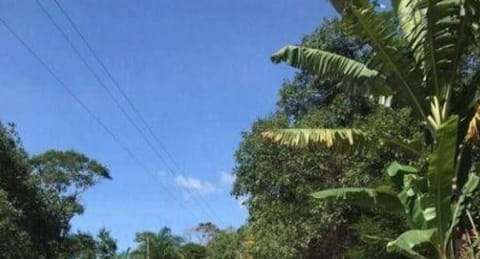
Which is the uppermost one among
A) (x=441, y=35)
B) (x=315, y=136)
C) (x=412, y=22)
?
(x=412, y=22)

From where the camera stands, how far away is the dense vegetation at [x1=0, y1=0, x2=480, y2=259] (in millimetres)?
Result: 12078

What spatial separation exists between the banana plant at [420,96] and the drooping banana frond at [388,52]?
0.05ft

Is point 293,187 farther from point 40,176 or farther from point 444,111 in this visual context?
point 40,176

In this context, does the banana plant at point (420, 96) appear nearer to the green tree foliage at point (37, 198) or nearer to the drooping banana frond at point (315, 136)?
the drooping banana frond at point (315, 136)

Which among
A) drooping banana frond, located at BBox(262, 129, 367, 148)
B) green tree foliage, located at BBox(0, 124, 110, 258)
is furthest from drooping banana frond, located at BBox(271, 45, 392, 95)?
green tree foliage, located at BBox(0, 124, 110, 258)

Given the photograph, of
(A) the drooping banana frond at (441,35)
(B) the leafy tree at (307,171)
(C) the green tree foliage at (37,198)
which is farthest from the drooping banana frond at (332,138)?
(C) the green tree foliage at (37,198)

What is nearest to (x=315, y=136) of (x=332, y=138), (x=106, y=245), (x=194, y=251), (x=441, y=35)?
(x=332, y=138)

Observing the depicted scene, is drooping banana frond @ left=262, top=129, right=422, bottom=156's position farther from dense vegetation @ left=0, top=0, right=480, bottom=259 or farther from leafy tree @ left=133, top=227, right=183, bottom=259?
leafy tree @ left=133, top=227, right=183, bottom=259

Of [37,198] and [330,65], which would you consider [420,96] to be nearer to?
[330,65]

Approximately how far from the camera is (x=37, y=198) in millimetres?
36719

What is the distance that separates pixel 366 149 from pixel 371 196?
3.58ft

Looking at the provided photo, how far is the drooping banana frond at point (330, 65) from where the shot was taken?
13.0m

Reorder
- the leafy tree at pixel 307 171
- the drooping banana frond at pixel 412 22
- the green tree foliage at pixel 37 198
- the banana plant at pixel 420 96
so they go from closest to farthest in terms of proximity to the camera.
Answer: the banana plant at pixel 420 96, the drooping banana frond at pixel 412 22, the leafy tree at pixel 307 171, the green tree foliage at pixel 37 198

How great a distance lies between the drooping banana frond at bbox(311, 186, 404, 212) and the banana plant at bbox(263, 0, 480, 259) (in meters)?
0.02
